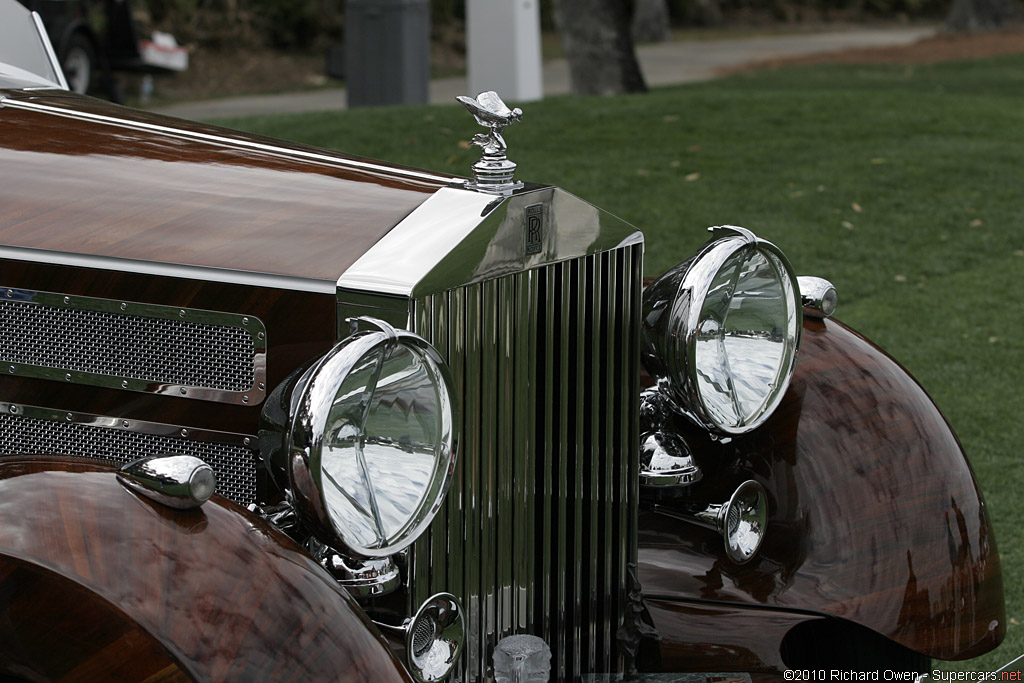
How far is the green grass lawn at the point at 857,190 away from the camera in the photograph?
5465mm

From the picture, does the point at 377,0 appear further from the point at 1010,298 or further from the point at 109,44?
the point at 1010,298

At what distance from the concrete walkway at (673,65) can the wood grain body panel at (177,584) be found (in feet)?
36.2

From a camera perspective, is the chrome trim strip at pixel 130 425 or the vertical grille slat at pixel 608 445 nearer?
the chrome trim strip at pixel 130 425

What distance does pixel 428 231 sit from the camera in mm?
2037

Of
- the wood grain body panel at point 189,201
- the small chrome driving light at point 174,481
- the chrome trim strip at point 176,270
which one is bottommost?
the small chrome driving light at point 174,481

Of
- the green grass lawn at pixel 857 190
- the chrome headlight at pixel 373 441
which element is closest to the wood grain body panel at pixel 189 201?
the chrome headlight at pixel 373 441

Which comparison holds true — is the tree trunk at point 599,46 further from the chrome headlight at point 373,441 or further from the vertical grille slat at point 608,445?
the chrome headlight at point 373,441

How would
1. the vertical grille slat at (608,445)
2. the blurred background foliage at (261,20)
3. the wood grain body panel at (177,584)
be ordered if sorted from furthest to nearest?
the blurred background foliage at (261,20) → the vertical grille slat at (608,445) → the wood grain body panel at (177,584)

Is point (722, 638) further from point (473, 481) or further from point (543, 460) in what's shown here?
point (473, 481)

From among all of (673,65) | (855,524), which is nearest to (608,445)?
(855,524)

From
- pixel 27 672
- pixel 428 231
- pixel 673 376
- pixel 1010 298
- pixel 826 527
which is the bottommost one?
pixel 1010 298

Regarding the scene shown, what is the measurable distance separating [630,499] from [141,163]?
1132 mm

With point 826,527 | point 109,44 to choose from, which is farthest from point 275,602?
point 109,44

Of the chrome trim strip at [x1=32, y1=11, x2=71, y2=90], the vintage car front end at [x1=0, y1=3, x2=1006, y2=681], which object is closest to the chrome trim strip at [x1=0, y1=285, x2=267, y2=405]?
the vintage car front end at [x1=0, y1=3, x2=1006, y2=681]
